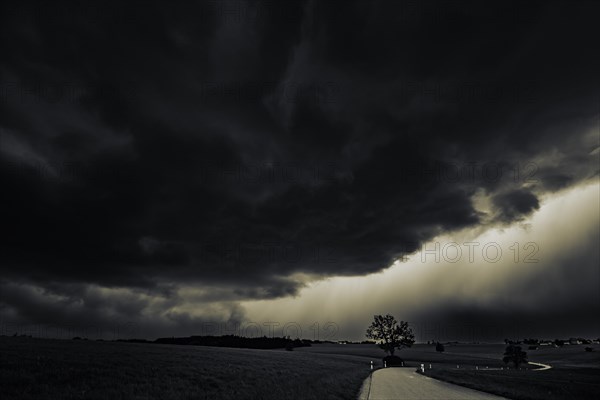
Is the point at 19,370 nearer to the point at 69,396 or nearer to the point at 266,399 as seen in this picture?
the point at 69,396

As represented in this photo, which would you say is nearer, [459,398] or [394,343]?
[459,398]

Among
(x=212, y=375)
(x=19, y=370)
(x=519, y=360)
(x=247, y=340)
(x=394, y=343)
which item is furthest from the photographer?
(x=247, y=340)

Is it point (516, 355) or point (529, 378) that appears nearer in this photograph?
point (529, 378)

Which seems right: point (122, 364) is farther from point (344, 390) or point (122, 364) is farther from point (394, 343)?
point (394, 343)

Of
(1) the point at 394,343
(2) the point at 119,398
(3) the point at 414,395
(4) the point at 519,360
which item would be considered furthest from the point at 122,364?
(1) the point at 394,343

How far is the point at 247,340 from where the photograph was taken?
561 feet

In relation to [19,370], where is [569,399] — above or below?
below

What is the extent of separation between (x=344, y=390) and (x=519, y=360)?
67420 mm

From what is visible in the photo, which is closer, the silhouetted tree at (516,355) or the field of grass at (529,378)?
the field of grass at (529,378)

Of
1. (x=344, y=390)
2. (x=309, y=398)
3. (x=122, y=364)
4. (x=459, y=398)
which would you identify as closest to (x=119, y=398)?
(x=309, y=398)

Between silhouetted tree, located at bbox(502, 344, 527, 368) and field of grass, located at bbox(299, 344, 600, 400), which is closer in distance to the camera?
field of grass, located at bbox(299, 344, 600, 400)

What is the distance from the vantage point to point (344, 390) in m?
26.1

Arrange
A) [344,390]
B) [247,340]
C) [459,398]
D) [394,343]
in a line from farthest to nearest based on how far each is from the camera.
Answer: [247,340] < [394,343] < [344,390] < [459,398]

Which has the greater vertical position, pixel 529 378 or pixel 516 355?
pixel 516 355
